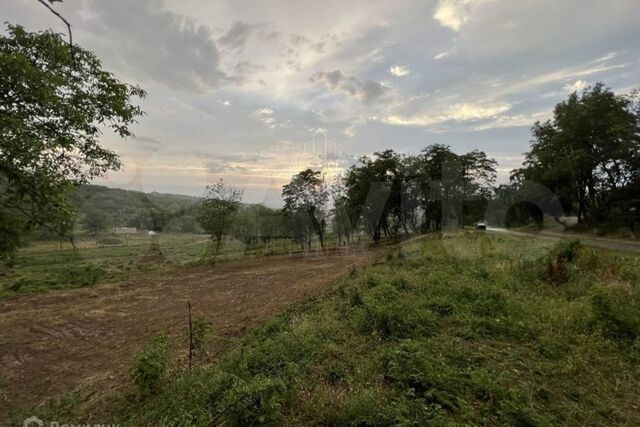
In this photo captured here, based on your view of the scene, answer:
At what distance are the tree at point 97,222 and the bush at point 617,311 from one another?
71548 millimetres

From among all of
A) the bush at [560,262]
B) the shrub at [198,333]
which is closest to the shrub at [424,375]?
the shrub at [198,333]

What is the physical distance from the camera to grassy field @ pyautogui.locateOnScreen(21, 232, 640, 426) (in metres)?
3.72

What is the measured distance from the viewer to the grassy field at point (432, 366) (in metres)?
3.72

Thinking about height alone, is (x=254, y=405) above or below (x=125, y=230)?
above

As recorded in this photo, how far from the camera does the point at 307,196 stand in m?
34.8

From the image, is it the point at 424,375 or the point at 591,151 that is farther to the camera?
the point at 591,151

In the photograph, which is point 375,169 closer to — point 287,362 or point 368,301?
point 368,301

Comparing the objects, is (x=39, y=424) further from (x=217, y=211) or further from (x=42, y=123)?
(x=217, y=211)

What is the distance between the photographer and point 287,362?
16.8 feet

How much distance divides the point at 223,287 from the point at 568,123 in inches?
1252

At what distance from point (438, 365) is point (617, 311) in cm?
424

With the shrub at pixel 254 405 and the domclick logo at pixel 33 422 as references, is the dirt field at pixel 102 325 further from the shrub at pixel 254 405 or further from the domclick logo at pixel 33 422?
the shrub at pixel 254 405

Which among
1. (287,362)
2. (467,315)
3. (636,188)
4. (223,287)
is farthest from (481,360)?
(636,188)

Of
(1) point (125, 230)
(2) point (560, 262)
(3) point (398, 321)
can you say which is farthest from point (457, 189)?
(1) point (125, 230)
